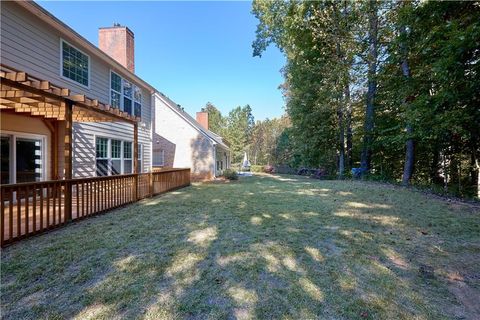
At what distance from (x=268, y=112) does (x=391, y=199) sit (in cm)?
4704

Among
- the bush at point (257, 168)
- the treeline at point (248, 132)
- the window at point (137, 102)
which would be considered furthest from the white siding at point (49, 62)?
the treeline at point (248, 132)

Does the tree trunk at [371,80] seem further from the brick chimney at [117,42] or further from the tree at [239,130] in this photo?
the tree at [239,130]

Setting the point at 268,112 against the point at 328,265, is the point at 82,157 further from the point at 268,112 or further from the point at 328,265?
the point at 268,112

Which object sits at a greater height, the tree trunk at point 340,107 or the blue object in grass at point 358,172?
the tree trunk at point 340,107

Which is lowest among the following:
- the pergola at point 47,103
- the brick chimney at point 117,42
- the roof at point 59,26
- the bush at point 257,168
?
the bush at point 257,168

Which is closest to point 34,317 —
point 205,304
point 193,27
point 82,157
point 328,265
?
point 205,304

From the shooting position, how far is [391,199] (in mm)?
7742

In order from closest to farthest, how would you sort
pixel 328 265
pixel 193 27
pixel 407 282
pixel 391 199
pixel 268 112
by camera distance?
pixel 407 282 → pixel 328 265 → pixel 391 199 → pixel 193 27 → pixel 268 112

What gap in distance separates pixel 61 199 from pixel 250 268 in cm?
529

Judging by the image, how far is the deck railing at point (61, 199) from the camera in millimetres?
4006

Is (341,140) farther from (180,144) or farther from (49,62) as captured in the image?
(49,62)

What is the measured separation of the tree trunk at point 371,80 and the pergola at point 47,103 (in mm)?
12931

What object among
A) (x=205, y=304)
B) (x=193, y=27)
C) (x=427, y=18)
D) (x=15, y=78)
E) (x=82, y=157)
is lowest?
(x=205, y=304)

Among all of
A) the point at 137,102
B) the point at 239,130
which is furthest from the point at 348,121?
the point at 239,130
